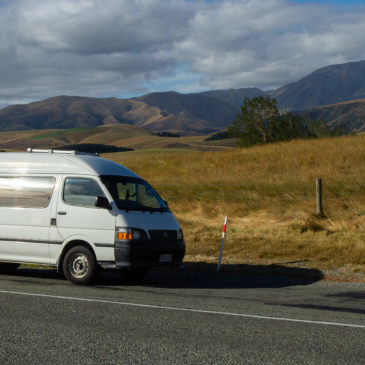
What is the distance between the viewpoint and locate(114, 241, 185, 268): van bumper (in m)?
10.2

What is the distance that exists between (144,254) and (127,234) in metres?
0.48

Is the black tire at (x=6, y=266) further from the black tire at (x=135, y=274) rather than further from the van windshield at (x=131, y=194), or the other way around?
the van windshield at (x=131, y=194)

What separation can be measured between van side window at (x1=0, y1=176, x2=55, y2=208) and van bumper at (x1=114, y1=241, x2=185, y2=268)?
198cm

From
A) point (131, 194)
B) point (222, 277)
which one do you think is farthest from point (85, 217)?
point (222, 277)

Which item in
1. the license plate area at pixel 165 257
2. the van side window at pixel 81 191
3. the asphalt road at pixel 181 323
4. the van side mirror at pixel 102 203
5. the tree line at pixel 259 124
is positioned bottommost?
the asphalt road at pixel 181 323

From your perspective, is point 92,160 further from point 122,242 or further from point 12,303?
point 12,303

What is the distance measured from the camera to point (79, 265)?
10.6 metres

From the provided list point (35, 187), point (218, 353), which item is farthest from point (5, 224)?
point (218, 353)

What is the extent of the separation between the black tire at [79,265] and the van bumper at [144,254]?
1.76ft

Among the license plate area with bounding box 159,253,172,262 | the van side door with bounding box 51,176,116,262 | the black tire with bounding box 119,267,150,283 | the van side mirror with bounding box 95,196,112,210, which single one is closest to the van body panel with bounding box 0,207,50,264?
the van side door with bounding box 51,176,116,262

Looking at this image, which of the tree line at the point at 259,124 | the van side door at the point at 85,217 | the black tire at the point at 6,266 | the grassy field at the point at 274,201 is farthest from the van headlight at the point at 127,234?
the tree line at the point at 259,124

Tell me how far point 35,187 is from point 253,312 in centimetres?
549

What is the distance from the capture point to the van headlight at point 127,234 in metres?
10.3

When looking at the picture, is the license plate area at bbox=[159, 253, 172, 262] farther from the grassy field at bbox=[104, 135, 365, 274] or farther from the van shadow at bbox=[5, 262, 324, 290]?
the grassy field at bbox=[104, 135, 365, 274]
